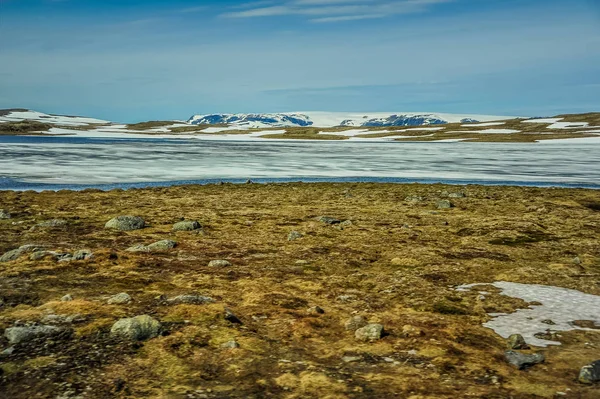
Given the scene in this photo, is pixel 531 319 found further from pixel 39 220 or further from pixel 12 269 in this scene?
pixel 39 220

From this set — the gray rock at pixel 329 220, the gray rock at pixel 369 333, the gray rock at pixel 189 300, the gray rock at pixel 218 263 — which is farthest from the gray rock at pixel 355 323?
the gray rock at pixel 329 220

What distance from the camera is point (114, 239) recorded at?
61.1 feet

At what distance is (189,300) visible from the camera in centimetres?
1170

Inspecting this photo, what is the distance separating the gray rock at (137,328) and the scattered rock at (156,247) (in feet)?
23.0

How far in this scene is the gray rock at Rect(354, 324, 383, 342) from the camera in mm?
9969

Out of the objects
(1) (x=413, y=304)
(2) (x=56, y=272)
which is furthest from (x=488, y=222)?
Result: (2) (x=56, y=272)

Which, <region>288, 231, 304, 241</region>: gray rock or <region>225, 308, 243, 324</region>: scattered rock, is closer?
<region>225, 308, 243, 324</region>: scattered rock

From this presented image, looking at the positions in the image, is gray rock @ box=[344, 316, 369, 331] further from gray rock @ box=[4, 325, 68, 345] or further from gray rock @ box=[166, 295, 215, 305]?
gray rock @ box=[4, 325, 68, 345]

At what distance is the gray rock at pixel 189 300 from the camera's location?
11625 millimetres

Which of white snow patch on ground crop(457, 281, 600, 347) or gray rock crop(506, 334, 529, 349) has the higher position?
gray rock crop(506, 334, 529, 349)

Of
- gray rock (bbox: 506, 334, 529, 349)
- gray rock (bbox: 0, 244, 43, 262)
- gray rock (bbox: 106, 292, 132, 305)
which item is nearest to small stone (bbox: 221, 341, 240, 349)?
gray rock (bbox: 106, 292, 132, 305)

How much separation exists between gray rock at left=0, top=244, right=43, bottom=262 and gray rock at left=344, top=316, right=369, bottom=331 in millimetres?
10318

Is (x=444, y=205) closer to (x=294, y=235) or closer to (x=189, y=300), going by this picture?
(x=294, y=235)

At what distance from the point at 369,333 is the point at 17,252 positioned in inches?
440
